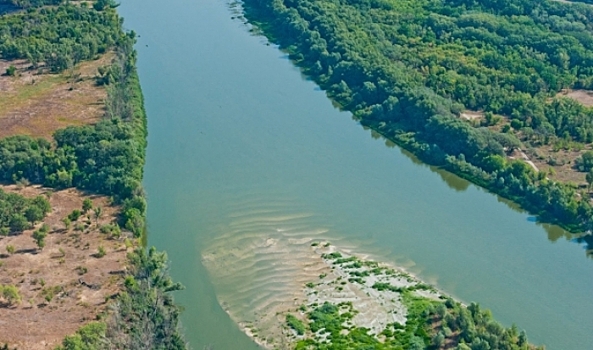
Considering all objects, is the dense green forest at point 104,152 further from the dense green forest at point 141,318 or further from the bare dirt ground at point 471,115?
the bare dirt ground at point 471,115

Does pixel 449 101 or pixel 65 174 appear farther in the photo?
pixel 449 101

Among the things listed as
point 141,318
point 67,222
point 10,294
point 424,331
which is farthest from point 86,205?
point 424,331

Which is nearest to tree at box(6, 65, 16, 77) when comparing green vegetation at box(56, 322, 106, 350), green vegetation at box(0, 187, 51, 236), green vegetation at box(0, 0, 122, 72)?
green vegetation at box(0, 0, 122, 72)

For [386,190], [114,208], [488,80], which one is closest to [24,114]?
[114,208]

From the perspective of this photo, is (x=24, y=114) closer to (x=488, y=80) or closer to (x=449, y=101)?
(x=449, y=101)

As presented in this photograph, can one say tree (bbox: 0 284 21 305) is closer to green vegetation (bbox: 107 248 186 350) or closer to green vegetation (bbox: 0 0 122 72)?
green vegetation (bbox: 107 248 186 350)

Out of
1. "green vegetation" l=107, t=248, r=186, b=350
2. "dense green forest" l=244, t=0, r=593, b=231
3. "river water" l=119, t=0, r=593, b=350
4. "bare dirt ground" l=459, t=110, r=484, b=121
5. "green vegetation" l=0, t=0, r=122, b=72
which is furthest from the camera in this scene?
"green vegetation" l=0, t=0, r=122, b=72
